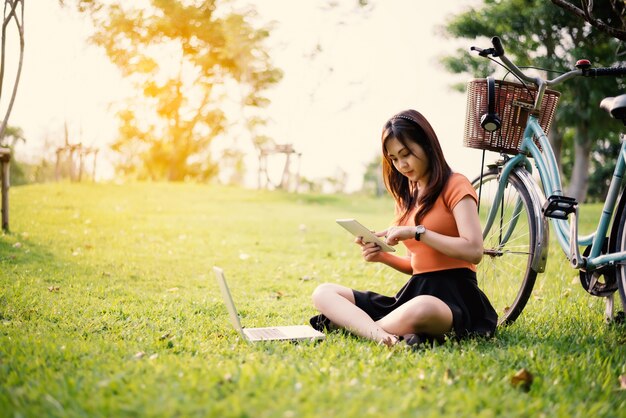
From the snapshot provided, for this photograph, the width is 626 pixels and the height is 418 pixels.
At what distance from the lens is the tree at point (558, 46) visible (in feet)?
36.4

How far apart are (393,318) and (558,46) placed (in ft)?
36.4

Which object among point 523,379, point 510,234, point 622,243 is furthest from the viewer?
point 510,234

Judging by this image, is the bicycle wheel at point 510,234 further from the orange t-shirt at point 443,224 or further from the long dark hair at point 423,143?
the long dark hair at point 423,143

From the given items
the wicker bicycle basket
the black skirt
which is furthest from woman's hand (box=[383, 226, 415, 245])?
the wicker bicycle basket

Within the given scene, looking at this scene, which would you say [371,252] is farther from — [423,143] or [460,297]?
[423,143]

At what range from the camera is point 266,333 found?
264 centimetres

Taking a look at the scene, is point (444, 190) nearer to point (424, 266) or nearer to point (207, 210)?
point (424, 266)

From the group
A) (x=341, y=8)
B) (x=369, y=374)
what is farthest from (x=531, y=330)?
(x=341, y=8)

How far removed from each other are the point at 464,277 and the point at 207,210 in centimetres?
785

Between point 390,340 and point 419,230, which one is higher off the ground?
point 419,230

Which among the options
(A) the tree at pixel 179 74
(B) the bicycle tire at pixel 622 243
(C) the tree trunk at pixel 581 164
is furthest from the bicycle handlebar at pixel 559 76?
(C) the tree trunk at pixel 581 164

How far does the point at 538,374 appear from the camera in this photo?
2.04 m

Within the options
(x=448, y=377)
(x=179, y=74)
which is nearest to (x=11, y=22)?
(x=448, y=377)

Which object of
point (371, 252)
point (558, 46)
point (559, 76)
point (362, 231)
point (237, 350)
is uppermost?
point (558, 46)
